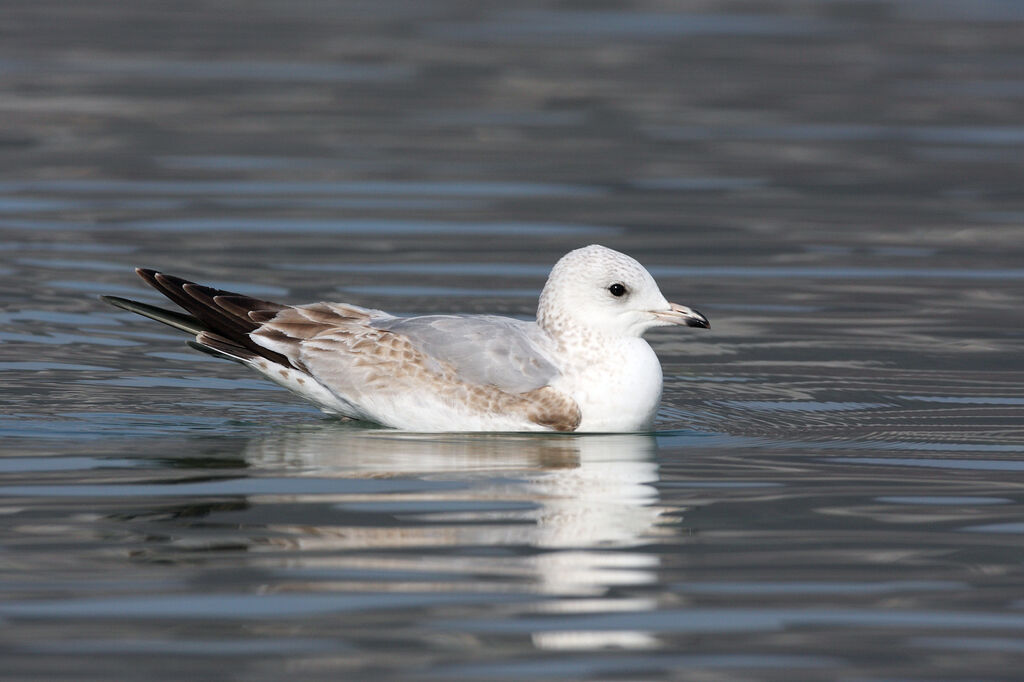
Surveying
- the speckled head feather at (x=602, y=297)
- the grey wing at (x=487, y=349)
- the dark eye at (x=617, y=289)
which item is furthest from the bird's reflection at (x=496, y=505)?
the dark eye at (x=617, y=289)

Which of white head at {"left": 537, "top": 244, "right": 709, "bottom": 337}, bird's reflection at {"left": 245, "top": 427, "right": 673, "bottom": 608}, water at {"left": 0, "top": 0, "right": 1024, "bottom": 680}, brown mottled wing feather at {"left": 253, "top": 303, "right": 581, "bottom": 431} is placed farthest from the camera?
white head at {"left": 537, "top": 244, "right": 709, "bottom": 337}

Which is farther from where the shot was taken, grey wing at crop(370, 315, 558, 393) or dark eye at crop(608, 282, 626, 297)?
dark eye at crop(608, 282, 626, 297)

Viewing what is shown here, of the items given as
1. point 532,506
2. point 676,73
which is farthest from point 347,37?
point 532,506

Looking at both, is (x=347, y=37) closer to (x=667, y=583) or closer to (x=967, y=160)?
(x=967, y=160)

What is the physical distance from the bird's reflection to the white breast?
3.5 inches

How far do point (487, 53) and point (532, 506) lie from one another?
1862 cm

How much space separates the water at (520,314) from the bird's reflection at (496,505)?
26 millimetres

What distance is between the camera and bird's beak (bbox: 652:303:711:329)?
1060 centimetres

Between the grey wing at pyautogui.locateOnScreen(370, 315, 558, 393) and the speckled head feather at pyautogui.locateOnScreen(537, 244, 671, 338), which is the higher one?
the speckled head feather at pyautogui.locateOnScreen(537, 244, 671, 338)

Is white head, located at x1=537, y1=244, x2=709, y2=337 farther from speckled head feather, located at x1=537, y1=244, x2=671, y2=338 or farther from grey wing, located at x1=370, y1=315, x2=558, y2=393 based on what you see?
grey wing, located at x1=370, y1=315, x2=558, y2=393

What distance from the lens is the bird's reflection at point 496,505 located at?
8.10 meters

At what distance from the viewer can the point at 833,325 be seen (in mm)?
13703

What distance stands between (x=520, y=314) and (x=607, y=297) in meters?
3.19

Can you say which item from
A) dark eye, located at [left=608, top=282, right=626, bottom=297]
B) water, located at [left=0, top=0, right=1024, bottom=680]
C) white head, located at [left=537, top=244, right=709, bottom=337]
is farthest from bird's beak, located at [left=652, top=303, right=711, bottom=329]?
water, located at [left=0, top=0, right=1024, bottom=680]
